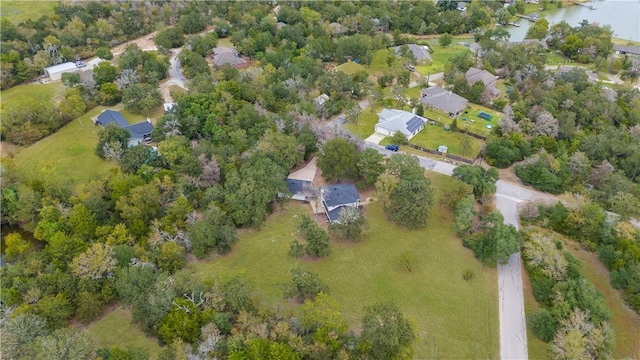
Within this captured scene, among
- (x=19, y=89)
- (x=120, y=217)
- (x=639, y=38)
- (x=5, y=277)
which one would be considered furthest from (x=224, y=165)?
(x=639, y=38)

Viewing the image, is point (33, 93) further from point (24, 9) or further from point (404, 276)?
point (404, 276)

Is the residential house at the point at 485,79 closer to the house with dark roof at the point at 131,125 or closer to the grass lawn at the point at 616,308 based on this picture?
the grass lawn at the point at 616,308

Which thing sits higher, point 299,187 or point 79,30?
point 79,30

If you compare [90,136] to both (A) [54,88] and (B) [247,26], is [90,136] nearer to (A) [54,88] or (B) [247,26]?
(A) [54,88]

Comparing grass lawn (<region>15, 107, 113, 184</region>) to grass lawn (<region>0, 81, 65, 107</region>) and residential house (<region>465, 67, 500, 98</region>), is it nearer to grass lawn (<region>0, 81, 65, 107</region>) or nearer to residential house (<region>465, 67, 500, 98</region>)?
grass lawn (<region>0, 81, 65, 107</region>)

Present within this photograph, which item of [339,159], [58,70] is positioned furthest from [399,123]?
[58,70]

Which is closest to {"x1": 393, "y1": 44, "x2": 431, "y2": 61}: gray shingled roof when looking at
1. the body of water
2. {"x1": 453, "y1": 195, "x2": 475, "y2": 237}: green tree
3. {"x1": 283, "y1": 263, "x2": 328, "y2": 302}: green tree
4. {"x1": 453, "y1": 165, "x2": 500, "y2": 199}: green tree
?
the body of water
